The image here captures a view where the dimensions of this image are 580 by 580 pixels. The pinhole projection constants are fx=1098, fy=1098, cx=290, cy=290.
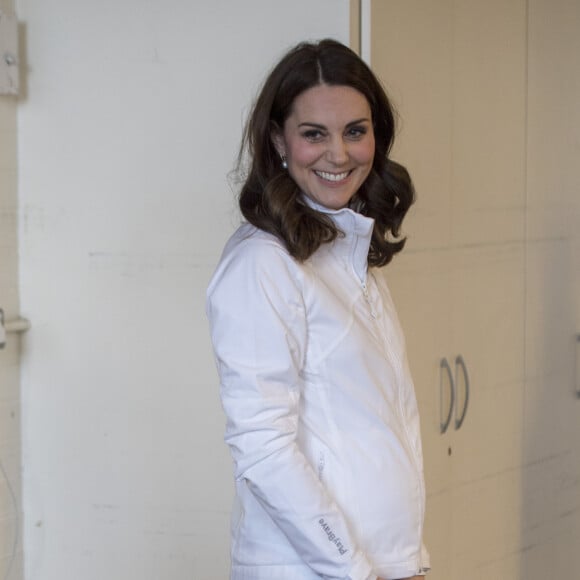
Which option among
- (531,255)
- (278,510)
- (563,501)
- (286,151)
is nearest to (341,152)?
(286,151)

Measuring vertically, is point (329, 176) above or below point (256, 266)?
above

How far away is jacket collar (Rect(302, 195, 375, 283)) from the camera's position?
1740mm

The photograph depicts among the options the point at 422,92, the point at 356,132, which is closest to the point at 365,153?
the point at 356,132

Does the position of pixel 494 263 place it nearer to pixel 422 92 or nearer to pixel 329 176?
pixel 422 92

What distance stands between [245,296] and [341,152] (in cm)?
29

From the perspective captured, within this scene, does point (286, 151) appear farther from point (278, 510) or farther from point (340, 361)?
point (278, 510)

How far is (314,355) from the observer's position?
1.63m

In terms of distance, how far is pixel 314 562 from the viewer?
5.17 feet

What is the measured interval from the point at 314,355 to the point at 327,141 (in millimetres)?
342

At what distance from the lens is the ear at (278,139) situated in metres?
1.76

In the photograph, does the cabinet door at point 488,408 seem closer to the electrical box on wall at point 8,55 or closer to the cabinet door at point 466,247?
the cabinet door at point 466,247

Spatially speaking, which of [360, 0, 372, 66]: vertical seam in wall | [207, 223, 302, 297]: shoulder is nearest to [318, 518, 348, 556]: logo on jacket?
[207, 223, 302, 297]: shoulder

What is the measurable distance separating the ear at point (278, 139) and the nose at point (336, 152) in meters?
0.09

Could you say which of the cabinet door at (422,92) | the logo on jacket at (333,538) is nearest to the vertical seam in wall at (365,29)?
the cabinet door at (422,92)
